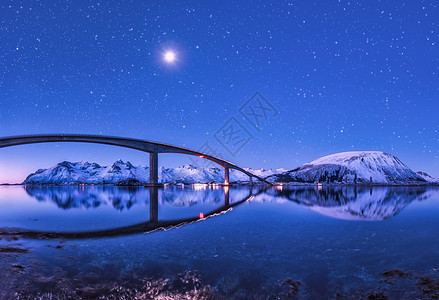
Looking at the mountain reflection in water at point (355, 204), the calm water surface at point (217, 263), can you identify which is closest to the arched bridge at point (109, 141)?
the mountain reflection in water at point (355, 204)

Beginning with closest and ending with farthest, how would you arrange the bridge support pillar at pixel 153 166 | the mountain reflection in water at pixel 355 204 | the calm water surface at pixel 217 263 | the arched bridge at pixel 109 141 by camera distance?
the calm water surface at pixel 217 263 < the mountain reflection in water at pixel 355 204 < the arched bridge at pixel 109 141 < the bridge support pillar at pixel 153 166

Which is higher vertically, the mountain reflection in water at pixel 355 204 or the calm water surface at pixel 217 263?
the calm water surface at pixel 217 263

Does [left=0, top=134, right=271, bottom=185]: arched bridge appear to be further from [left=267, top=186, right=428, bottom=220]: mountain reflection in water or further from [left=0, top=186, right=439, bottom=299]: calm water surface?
[left=0, top=186, right=439, bottom=299]: calm water surface

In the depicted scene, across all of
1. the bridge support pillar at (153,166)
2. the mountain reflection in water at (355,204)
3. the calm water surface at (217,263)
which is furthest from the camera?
the bridge support pillar at (153,166)

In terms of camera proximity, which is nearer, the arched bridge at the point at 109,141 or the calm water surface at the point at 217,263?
the calm water surface at the point at 217,263

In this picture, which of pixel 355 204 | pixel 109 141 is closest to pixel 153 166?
pixel 109 141

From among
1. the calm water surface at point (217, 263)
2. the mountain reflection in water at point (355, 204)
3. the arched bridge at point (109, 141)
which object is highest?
the arched bridge at point (109, 141)

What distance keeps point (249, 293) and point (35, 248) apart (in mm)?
7978

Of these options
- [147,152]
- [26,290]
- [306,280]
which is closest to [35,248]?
[26,290]

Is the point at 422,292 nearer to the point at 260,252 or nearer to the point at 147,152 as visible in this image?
the point at 260,252

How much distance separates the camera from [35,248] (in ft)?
26.4

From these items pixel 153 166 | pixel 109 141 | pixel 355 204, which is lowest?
pixel 355 204

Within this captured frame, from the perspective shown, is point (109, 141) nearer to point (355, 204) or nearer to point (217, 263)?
point (355, 204)

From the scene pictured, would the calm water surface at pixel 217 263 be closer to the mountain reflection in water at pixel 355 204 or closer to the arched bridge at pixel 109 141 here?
the mountain reflection in water at pixel 355 204
